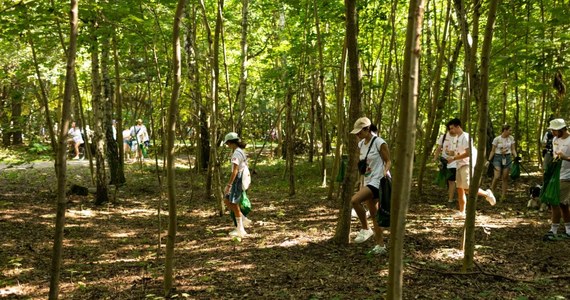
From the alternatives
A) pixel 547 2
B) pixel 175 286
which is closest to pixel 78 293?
pixel 175 286

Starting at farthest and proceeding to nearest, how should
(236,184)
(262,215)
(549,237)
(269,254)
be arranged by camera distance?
(262,215) < (236,184) < (549,237) < (269,254)

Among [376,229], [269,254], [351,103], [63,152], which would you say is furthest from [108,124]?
[63,152]

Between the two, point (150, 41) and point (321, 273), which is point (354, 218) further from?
point (150, 41)

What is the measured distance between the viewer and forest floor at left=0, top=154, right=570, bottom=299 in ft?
18.6

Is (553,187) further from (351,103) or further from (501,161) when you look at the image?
(501,161)

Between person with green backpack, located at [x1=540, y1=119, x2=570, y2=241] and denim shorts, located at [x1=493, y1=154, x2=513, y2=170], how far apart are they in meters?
4.10

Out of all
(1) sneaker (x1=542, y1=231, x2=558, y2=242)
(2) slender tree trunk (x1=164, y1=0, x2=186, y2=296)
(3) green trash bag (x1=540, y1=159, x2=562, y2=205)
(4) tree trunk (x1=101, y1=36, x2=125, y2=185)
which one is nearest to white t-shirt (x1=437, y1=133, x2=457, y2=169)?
(3) green trash bag (x1=540, y1=159, x2=562, y2=205)

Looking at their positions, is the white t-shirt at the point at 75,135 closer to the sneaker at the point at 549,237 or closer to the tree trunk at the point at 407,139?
the sneaker at the point at 549,237

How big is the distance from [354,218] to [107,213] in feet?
18.1

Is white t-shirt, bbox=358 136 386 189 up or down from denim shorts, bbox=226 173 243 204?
up

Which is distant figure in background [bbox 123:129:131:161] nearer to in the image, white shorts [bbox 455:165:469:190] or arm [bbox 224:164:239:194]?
arm [bbox 224:164:239:194]

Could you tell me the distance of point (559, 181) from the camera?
7.59 meters

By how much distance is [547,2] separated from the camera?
48.6 feet

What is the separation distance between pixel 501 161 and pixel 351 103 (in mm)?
6472
